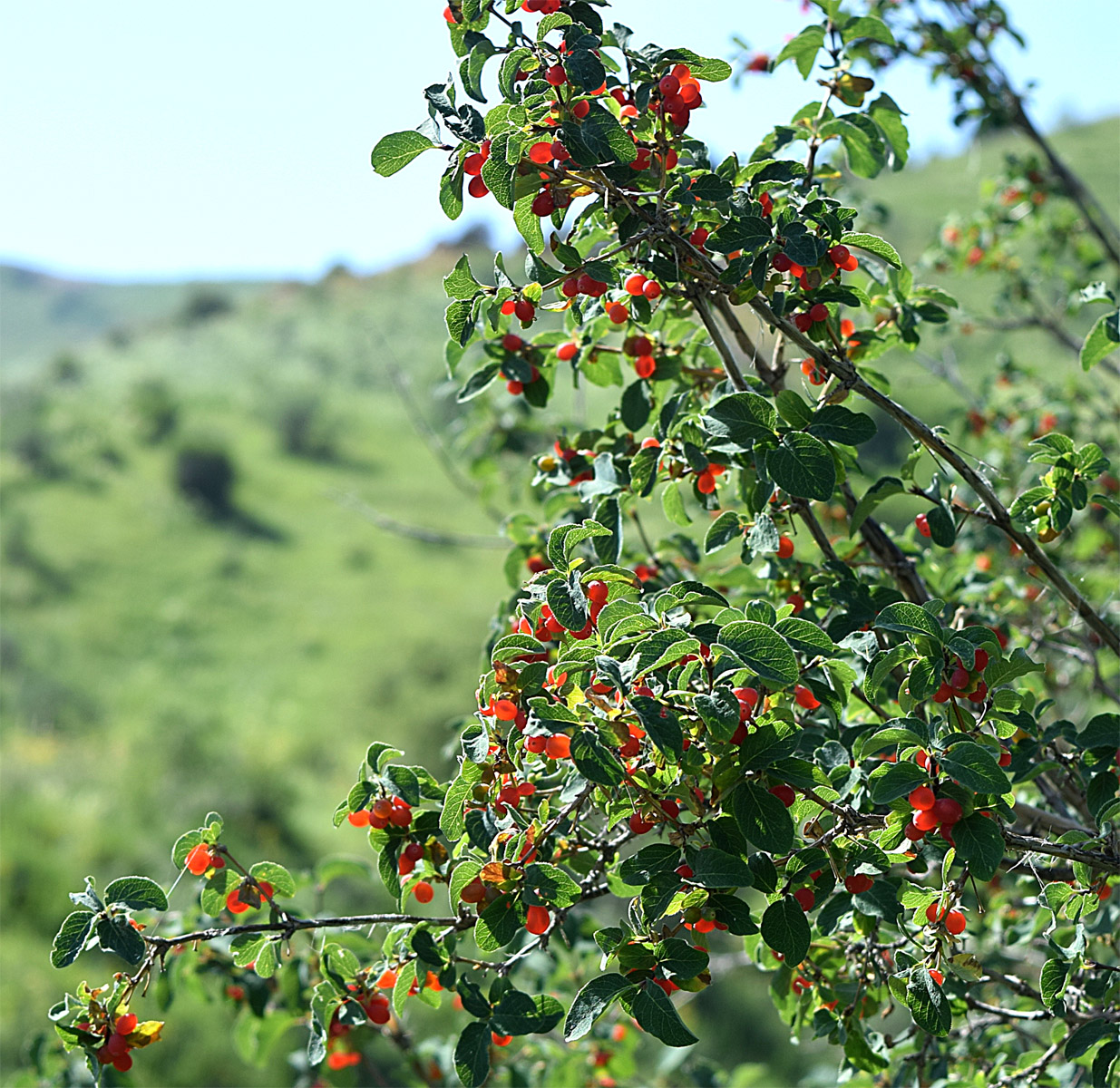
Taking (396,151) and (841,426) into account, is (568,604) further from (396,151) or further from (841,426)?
(396,151)

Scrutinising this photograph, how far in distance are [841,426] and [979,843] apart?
0.53 m

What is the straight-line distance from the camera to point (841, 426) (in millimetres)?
1304

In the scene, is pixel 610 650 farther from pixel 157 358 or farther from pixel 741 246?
pixel 157 358

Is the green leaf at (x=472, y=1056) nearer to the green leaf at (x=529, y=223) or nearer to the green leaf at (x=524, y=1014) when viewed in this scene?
the green leaf at (x=524, y=1014)

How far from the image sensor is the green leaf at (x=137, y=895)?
121 cm

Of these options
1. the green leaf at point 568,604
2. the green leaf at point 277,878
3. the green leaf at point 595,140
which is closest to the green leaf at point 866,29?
the green leaf at point 595,140

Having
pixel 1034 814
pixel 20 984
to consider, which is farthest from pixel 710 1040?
pixel 1034 814

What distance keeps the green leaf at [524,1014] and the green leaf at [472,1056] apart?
2cm

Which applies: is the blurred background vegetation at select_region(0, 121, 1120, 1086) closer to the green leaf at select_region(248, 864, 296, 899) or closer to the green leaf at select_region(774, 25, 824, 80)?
the green leaf at select_region(248, 864, 296, 899)

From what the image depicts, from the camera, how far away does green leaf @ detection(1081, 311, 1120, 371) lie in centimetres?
151

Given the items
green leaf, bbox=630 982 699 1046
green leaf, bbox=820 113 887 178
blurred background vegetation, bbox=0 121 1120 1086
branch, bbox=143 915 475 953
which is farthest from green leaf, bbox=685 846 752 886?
blurred background vegetation, bbox=0 121 1120 1086

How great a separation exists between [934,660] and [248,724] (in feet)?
48.6

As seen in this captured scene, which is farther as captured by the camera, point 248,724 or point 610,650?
point 248,724

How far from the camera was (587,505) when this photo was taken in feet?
5.49
